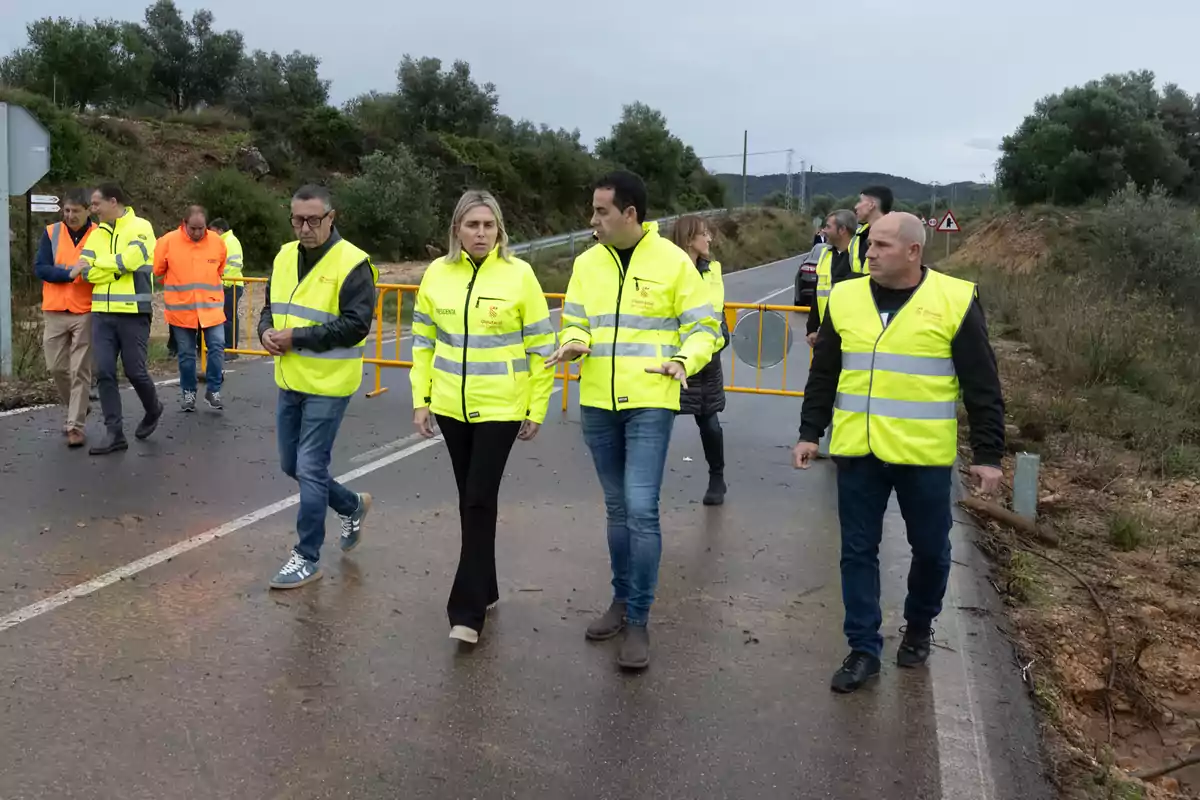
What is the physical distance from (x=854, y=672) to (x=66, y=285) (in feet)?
22.5

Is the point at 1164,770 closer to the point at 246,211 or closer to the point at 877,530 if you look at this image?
the point at 877,530

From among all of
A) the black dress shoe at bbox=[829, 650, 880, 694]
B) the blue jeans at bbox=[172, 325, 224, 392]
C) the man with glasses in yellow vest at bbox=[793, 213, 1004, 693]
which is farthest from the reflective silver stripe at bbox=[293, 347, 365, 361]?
→ the blue jeans at bbox=[172, 325, 224, 392]

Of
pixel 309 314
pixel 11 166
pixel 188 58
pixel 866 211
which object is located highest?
pixel 188 58

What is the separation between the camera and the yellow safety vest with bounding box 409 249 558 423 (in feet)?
15.6

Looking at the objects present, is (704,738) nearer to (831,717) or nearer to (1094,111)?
(831,717)

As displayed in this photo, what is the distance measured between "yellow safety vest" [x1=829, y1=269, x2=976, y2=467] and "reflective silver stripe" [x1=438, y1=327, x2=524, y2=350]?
58.1 inches

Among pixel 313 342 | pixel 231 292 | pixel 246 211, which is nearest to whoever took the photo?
pixel 313 342

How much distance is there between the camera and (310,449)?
5.50 m

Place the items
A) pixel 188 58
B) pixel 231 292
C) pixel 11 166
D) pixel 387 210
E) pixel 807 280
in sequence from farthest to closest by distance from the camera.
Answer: pixel 188 58 → pixel 387 210 → pixel 807 280 → pixel 231 292 → pixel 11 166

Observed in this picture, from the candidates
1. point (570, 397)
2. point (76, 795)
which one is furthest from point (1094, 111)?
point (76, 795)

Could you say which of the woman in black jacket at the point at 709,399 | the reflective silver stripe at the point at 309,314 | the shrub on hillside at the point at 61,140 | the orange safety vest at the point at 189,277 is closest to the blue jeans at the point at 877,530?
the reflective silver stripe at the point at 309,314

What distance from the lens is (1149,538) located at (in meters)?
7.42

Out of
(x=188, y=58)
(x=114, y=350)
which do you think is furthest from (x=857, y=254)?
(x=188, y=58)

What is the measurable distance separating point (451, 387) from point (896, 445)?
1888 mm
